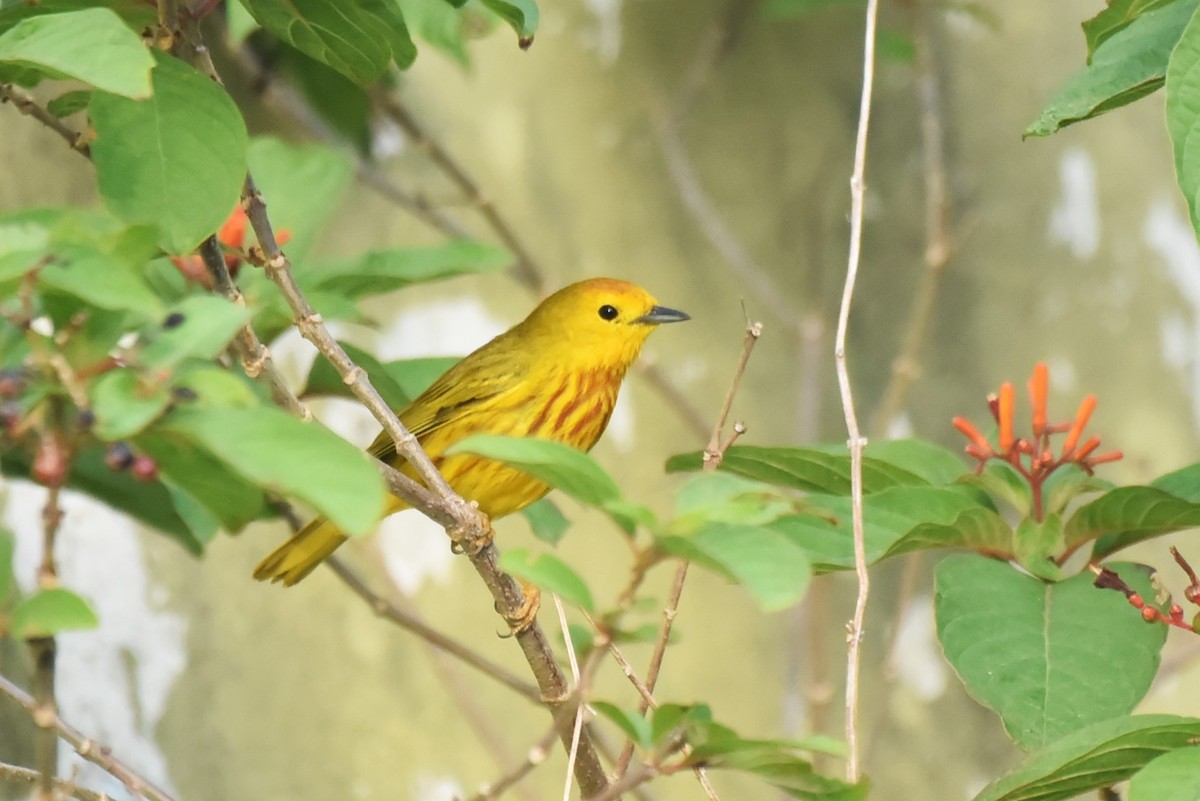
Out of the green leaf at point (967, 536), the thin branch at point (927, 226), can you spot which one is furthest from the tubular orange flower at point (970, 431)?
the thin branch at point (927, 226)

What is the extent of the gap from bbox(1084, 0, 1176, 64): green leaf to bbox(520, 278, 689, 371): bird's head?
3.67 ft

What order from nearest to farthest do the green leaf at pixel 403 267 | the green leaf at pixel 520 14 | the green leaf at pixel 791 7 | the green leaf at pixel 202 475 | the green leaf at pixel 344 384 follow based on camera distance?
the green leaf at pixel 202 475 → the green leaf at pixel 520 14 → the green leaf at pixel 344 384 → the green leaf at pixel 403 267 → the green leaf at pixel 791 7

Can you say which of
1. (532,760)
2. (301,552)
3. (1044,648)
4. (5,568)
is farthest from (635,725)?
(301,552)

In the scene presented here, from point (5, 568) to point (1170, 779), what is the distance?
0.84 meters

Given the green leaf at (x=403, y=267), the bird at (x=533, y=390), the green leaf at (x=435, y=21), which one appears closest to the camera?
the green leaf at (x=403, y=267)

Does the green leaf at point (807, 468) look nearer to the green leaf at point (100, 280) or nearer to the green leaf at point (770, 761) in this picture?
the green leaf at point (770, 761)

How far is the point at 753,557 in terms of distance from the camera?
799 millimetres

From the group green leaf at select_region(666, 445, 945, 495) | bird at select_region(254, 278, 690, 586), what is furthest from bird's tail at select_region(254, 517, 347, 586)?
green leaf at select_region(666, 445, 945, 495)

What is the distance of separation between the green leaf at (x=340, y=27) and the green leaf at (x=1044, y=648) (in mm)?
741

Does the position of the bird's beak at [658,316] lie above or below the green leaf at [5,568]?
above

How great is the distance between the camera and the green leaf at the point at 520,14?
127 cm

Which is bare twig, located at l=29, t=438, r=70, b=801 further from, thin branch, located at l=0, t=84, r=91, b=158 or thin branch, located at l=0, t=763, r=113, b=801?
thin branch, located at l=0, t=84, r=91, b=158

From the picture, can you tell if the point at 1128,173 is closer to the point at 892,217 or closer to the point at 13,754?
the point at 892,217

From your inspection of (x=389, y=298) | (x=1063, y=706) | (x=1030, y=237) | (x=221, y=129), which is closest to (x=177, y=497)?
(x=221, y=129)
